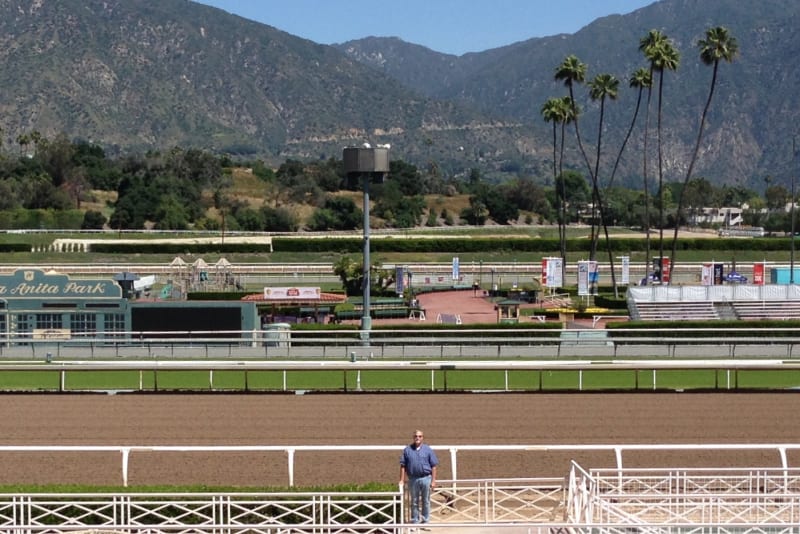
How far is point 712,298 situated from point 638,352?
10.4 metres

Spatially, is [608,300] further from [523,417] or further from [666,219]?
[666,219]

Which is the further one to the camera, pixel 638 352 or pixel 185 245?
pixel 185 245

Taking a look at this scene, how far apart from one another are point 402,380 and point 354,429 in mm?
6445

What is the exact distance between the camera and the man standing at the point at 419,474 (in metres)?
13.0

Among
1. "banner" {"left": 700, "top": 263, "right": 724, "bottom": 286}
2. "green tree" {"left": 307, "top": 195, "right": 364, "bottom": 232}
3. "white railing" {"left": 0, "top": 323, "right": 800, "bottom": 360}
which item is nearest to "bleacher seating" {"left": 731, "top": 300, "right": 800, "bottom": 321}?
"banner" {"left": 700, "top": 263, "right": 724, "bottom": 286}

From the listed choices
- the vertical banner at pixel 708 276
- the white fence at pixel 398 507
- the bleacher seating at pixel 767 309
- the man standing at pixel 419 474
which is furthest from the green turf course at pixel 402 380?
the vertical banner at pixel 708 276

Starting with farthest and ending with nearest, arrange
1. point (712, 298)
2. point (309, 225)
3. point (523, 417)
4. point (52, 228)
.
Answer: point (309, 225)
point (52, 228)
point (712, 298)
point (523, 417)

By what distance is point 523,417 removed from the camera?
875 inches

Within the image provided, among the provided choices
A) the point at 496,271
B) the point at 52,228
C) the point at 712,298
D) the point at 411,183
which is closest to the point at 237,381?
the point at 712,298

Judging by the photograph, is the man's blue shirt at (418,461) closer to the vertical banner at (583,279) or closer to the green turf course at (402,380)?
the green turf course at (402,380)

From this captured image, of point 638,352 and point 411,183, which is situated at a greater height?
point 411,183

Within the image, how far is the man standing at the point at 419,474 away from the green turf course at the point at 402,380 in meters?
12.1

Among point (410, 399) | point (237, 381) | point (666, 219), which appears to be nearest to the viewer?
point (410, 399)

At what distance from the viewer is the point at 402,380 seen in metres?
27.5
